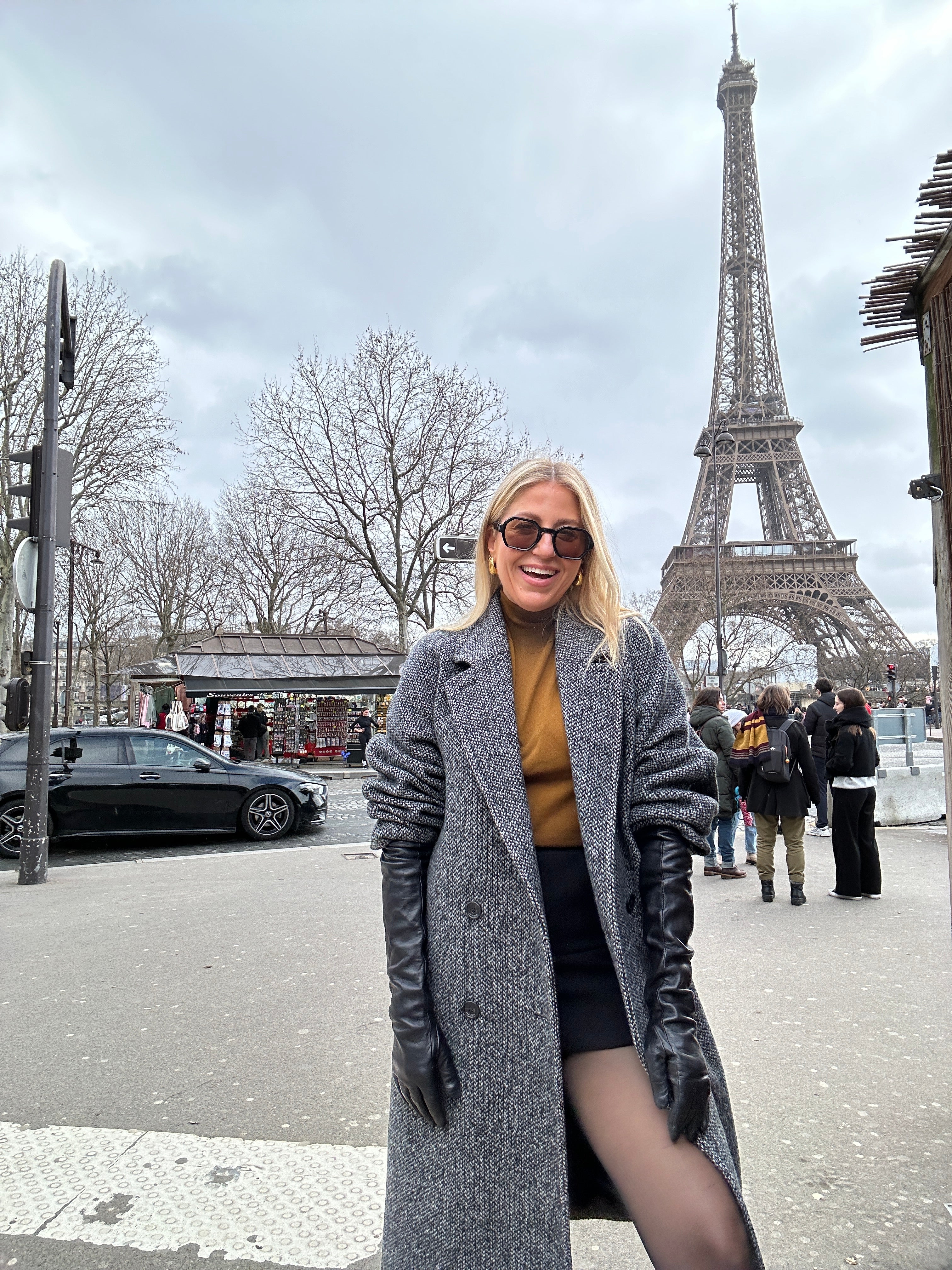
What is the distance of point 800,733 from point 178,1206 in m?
5.92

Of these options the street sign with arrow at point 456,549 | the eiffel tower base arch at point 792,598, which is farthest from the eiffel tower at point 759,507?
the street sign with arrow at point 456,549

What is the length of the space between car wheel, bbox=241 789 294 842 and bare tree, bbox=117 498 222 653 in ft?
88.7

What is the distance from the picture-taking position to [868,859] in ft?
23.2

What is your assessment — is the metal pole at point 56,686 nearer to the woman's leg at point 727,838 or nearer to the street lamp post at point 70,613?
the street lamp post at point 70,613

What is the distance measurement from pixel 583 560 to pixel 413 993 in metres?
0.96

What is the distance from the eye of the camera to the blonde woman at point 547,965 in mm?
1562

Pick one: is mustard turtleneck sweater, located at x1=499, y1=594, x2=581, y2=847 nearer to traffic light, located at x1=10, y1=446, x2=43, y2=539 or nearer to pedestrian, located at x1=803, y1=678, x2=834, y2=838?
traffic light, located at x1=10, y1=446, x2=43, y2=539

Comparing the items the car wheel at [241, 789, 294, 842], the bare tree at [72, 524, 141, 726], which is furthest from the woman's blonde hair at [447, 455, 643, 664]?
the bare tree at [72, 524, 141, 726]

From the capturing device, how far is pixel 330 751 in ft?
84.5

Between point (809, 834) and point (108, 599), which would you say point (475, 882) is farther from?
point (108, 599)

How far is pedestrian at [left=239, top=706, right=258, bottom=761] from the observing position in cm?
2325

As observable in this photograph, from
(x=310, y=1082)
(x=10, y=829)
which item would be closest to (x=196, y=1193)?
(x=310, y=1082)

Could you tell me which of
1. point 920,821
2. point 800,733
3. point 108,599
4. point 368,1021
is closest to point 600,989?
point 368,1021

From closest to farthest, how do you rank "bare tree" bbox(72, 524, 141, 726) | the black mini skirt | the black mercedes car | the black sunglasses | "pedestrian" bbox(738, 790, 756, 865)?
the black mini skirt, the black sunglasses, "pedestrian" bbox(738, 790, 756, 865), the black mercedes car, "bare tree" bbox(72, 524, 141, 726)
